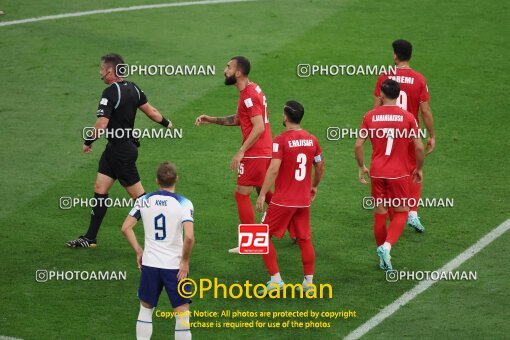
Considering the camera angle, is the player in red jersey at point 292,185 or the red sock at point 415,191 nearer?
the player in red jersey at point 292,185

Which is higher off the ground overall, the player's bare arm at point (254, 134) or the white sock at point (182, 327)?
the player's bare arm at point (254, 134)

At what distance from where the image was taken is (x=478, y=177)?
16266mm

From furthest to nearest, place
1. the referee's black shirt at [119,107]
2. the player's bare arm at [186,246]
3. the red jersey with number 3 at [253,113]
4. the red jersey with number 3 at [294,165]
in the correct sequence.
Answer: the referee's black shirt at [119,107] → the red jersey with number 3 at [253,113] → the red jersey with number 3 at [294,165] → the player's bare arm at [186,246]

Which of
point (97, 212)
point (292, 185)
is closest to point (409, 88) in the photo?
point (292, 185)

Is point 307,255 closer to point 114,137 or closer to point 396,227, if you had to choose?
point 396,227

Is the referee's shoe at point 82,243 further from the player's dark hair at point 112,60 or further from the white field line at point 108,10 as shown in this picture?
the white field line at point 108,10

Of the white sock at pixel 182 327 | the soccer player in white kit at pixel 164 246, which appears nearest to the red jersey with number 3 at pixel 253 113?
the soccer player in white kit at pixel 164 246

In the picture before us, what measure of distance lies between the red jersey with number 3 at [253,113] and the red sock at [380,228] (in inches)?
63.1

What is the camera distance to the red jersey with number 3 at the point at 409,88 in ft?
46.4

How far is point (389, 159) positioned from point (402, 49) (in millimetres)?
1744

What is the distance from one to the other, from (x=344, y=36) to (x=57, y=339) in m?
11.8

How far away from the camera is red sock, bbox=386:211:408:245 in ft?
43.1

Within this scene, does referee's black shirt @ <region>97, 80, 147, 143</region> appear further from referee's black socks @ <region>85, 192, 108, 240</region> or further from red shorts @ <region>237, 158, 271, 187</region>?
red shorts @ <region>237, 158, 271, 187</region>

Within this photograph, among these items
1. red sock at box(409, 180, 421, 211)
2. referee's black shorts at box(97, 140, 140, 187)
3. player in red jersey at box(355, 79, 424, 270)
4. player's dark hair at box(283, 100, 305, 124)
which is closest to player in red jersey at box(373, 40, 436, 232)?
red sock at box(409, 180, 421, 211)
